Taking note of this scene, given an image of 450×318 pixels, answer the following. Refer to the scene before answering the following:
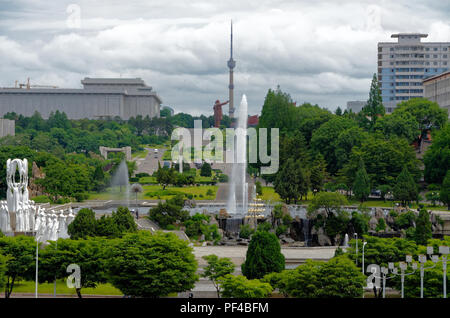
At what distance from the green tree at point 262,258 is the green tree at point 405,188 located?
29.6 metres

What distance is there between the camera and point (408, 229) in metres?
50.1

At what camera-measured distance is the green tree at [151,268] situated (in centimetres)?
2852

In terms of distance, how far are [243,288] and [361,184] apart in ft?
125

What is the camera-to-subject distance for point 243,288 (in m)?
26.8

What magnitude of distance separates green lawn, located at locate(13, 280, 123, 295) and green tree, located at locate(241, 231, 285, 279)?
5.37m

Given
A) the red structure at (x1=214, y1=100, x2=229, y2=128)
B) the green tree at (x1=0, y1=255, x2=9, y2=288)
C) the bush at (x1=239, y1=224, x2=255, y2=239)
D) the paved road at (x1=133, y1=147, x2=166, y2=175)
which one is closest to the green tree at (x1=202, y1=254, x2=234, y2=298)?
the green tree at (x1=0, y1=255, x2=9, y2=288)

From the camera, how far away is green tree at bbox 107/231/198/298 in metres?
28.5

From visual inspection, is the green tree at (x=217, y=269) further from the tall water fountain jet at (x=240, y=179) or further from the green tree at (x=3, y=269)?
the tall water fountain jet at (x=240, y=179)

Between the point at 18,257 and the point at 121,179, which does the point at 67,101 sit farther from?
the point at 18,257

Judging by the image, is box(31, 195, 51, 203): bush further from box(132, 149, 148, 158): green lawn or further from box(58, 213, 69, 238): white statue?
box(132, 149, 148, 158): green lawn

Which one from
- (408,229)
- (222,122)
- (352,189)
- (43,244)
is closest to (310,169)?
(352,189)

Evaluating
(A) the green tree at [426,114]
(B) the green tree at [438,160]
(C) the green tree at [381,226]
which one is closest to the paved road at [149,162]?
(A) the green tree at [426,114]

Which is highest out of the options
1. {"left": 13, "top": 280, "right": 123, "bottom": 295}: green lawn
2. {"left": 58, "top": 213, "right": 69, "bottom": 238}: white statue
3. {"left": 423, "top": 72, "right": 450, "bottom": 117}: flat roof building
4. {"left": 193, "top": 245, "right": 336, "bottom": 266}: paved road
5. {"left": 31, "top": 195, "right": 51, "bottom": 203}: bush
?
{"left": 423, "top": 72, "right": 450, "bottom": 117}: flat roof building

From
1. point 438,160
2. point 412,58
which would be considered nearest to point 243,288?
point 438,160
